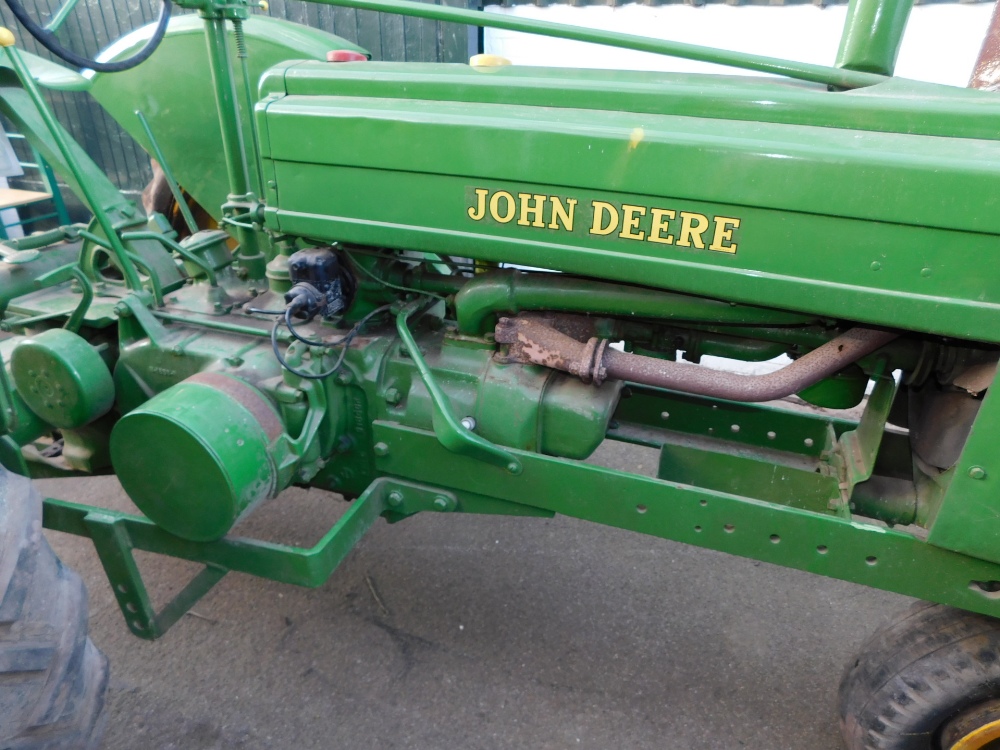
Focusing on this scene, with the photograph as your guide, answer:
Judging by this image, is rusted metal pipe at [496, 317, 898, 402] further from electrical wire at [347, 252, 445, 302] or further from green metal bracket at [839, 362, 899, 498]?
electrical wire at [347, 252, 445, 302]

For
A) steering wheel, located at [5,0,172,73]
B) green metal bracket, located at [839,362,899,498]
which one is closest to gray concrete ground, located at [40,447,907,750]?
green metal bracket, located at [839,362,899,498]

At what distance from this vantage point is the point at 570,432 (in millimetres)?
1821

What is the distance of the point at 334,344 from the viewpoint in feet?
6.16

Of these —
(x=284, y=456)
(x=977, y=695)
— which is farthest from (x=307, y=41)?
(x=977, y=695)

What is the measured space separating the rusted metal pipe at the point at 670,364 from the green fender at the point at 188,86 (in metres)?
1.39

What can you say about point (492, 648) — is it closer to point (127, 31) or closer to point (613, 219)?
point (613, 219)

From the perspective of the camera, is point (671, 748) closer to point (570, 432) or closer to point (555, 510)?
point (555, 510)

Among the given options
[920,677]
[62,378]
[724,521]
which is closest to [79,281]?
[62,378]

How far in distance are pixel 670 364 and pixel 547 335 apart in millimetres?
306

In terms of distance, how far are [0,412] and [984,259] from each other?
2058mm

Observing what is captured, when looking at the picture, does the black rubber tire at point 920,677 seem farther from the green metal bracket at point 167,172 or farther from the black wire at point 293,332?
the green metal bracket at point 167,172

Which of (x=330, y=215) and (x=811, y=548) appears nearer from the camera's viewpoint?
(x=811, y=548)

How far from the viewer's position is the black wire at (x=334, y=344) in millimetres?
1767

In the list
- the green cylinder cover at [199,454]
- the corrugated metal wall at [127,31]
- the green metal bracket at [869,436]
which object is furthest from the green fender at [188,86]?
the green metal bracket at [869,436]
